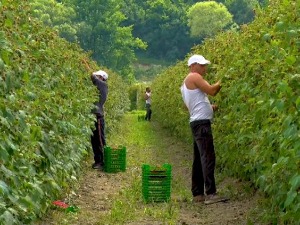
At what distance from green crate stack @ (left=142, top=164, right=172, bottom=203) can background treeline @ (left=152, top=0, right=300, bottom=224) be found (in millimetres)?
885

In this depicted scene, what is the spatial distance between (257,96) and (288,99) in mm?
2183

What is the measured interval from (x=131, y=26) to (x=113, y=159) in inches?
2836

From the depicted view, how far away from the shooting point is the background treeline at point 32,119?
5.31m

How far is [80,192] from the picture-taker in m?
10.1

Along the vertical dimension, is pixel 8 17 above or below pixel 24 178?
above

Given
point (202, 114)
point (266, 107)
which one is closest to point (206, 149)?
point (202, 114)

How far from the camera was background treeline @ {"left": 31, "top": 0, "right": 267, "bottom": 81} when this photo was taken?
81.5 m

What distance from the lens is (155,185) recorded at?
9117 mm

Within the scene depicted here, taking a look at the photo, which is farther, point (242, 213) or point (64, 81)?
point (64, 81)

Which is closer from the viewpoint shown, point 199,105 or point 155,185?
point 199,105

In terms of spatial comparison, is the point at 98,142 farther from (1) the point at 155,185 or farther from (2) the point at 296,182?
(2) the point at 296,182

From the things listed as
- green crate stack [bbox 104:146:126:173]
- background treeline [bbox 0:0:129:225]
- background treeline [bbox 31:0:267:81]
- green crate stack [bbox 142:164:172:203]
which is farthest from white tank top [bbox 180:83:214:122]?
background treeline [bbox 31:0:267:81]

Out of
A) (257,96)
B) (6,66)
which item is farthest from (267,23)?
(6,66)

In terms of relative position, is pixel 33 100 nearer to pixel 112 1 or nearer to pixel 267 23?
pixel 267 23
